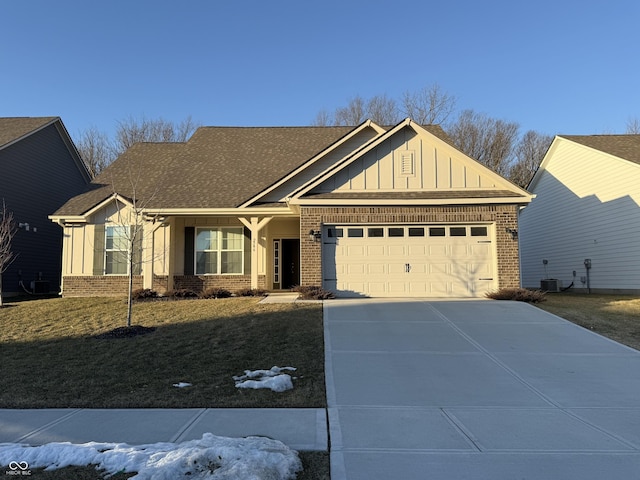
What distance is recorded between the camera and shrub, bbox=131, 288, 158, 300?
13.9 metres

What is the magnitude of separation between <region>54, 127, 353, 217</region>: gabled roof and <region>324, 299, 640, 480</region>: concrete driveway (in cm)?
767

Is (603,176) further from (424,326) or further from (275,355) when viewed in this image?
(275,355)

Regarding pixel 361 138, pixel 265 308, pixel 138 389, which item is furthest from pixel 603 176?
pixel 138 389

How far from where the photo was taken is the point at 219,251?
52.4 ft

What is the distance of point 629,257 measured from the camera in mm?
16562

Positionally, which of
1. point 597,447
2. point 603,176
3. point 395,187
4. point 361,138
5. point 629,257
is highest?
point 361,138

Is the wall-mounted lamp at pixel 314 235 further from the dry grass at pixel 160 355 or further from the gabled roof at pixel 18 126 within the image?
the gabled roof at pixel 18 126

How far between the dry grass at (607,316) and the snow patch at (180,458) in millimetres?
7745

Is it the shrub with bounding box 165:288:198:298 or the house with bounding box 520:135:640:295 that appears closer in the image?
the shrub with bounding box 165:288:198:298

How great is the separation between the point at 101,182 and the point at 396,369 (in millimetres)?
15515

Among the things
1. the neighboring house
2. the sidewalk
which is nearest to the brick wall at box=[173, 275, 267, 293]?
the neighboring house

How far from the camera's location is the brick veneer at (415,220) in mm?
13055

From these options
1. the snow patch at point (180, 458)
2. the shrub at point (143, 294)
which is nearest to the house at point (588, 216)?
the shrub at point (143, 294)

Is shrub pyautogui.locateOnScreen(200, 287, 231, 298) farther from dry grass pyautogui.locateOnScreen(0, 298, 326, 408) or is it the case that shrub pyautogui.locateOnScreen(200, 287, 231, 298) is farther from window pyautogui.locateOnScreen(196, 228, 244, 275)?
dry grass pyautogui.locateOnScreen(0, 298, 326, 408)
